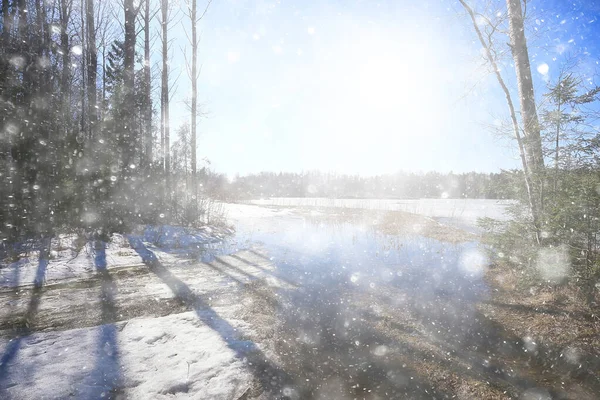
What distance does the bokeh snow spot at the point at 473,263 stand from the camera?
7.31 metres

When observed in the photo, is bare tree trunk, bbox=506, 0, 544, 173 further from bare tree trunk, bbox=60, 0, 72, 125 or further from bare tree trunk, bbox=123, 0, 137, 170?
bare tree trunk, bbox=60, 0, 72, 125

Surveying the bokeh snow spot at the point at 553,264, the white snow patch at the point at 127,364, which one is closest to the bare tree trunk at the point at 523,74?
the bokeh snow spot at the point at 553,264

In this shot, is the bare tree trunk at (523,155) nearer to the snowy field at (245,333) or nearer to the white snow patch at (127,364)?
the snowy field at (245,333)

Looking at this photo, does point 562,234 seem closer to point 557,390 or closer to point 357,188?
point 557,390

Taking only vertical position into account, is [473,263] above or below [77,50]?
below

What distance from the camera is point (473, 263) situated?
26.6 feet

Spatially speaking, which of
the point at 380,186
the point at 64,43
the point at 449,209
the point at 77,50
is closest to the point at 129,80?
the point at 64,43

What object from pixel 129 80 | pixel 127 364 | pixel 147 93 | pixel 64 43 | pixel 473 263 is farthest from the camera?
pixel 64 43

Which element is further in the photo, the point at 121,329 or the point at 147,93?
the point at 147,93

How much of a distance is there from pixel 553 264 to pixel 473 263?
11.3 ft

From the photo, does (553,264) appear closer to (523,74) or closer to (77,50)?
(523,74)

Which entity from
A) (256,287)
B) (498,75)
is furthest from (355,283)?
(498,75)

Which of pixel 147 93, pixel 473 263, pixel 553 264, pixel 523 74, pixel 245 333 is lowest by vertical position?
pixel 473 263

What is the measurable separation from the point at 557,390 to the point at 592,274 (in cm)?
255
